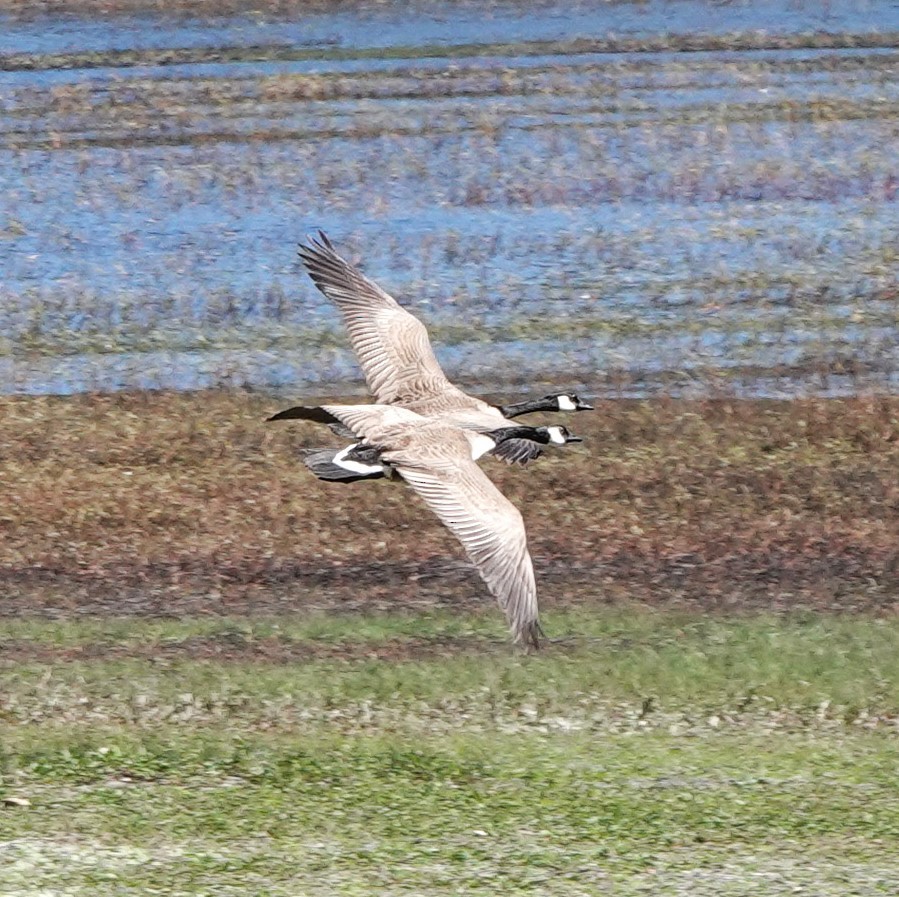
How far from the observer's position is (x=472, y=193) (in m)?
22.1

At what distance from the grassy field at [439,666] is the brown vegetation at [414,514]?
0.10ft

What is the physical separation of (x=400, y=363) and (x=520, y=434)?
0.93 metres

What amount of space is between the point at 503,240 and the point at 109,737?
10.6m

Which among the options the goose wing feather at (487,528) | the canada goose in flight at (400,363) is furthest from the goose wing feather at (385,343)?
the goose wing feather at (487,528)

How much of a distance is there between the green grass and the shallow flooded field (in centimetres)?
507

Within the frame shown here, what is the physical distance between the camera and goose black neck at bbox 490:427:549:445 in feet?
39.0

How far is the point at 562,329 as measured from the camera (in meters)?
18.3

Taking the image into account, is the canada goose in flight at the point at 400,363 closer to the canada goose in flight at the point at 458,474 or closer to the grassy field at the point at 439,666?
the canada goose in flight at the point at 458,474

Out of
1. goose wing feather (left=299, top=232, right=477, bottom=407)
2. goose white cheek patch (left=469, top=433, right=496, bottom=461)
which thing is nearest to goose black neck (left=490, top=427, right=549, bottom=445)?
goose white cheek patch (left=469, top=433, right=496, bottom=461)

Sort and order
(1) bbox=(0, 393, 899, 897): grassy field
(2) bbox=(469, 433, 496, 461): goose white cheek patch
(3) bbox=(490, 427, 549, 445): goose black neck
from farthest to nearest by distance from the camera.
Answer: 1. (3) bbox=(490, 427, 549, 445): goose black neck
2. (2) bbox=(469, 433, 496, 461): goose white cheek patch
3. (1) bbox=(0, 393, 899, 897): grassy field

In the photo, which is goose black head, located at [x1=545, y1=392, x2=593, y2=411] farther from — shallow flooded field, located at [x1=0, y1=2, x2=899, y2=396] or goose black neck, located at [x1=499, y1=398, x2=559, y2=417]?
shallow flooded field, located at [x1=0, y1=2, x2=899, y2=396]

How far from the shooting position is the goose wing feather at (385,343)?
40.6 ft

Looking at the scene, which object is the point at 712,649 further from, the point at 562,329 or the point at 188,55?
the point at 188,55

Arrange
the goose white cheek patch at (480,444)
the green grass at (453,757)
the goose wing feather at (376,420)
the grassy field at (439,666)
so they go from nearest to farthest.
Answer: the green grass at (453,757) → the grassy field at (439,666) → the goose white cheek patch at (480,444) → the goose wing feather at (376,420)
